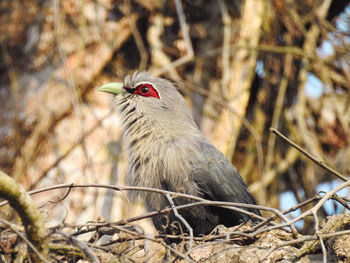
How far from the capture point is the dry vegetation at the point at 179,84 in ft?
21.0

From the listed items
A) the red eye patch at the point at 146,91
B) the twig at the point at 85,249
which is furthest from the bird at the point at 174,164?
the twig at the point at 85,249

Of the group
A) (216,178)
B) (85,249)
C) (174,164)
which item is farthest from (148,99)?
(85,249)

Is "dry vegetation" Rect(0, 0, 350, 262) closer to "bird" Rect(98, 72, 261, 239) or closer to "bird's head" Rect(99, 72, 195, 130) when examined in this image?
"bird's head" Rect(99, 72, 195, 130)

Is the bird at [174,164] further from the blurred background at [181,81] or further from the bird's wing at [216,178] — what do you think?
the blurred background at [181,81]

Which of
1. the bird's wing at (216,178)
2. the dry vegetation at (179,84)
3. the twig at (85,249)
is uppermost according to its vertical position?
the dry vegetation at (179,84)

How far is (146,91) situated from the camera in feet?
16.3

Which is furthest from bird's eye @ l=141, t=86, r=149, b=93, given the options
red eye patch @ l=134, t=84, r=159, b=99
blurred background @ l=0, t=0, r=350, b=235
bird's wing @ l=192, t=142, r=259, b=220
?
blurred background @ l=0, t=0, r=350, b=235

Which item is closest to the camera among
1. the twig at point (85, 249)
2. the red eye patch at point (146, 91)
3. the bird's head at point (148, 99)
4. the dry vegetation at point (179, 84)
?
the twig at point (85, 249)

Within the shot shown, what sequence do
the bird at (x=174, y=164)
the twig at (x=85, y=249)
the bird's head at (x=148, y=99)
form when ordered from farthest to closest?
the bird's head at (x=148, y=99)
the bird at (x=174, y=164)
the twig at (x=85, y=249)

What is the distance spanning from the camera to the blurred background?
21.1 ft

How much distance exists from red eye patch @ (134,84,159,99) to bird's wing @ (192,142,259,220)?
0.80 m

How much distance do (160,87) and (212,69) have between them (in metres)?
2.45

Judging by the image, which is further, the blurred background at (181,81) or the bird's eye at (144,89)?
the blurred background at (181,81)

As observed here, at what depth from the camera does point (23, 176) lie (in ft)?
20.4
